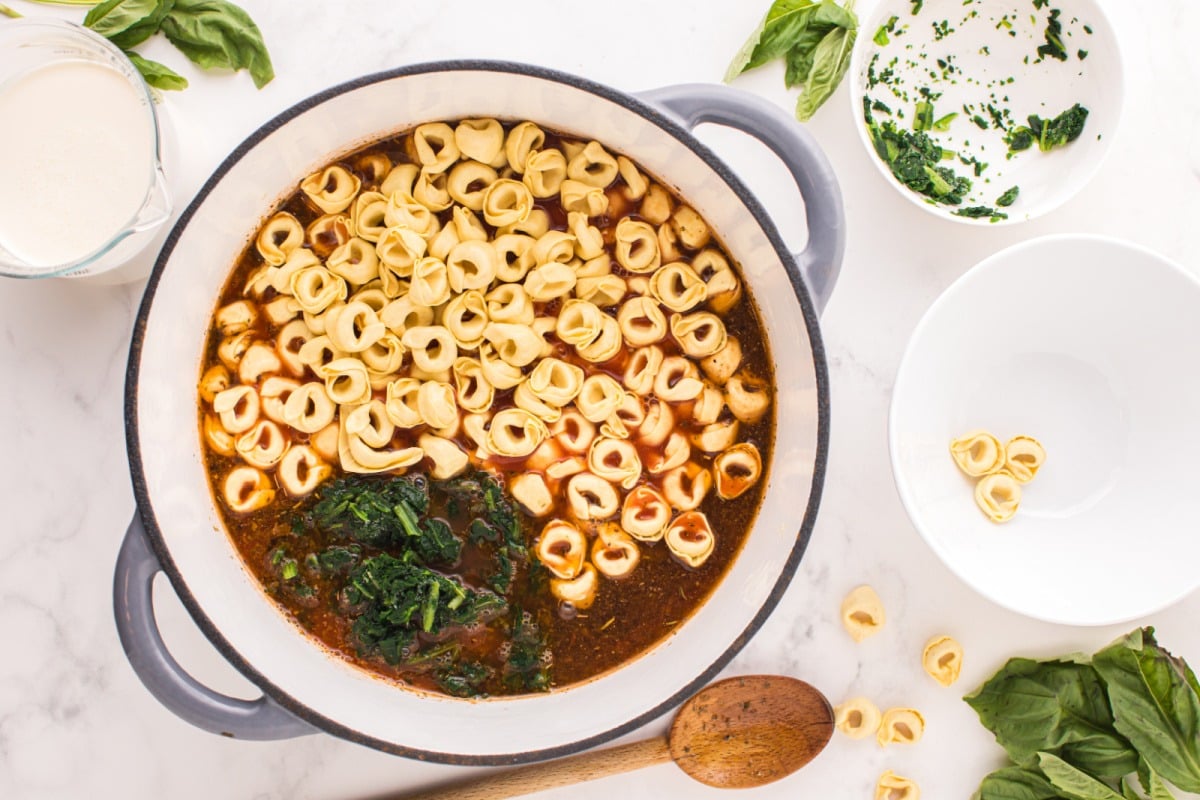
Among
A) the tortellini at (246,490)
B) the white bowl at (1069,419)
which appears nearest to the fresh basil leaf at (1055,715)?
the white bowl at (1069,419)

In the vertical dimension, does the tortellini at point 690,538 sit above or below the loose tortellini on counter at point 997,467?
below

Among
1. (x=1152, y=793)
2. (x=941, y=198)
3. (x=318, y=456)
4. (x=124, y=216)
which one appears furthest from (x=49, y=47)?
(x=1152, y=793)

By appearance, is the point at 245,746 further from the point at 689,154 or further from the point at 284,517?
the point at 689,154

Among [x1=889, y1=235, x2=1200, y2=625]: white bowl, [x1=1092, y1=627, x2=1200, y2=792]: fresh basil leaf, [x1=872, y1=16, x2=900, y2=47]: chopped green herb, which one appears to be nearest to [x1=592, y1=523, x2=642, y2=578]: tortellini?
[x1=889, y1=235, x2=1200, y2=625]: white bowl

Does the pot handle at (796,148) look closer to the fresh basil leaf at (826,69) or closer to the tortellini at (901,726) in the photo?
the fresh basil leaf at (826,69)

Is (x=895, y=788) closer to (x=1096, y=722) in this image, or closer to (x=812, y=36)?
(x=1096, y=722)
